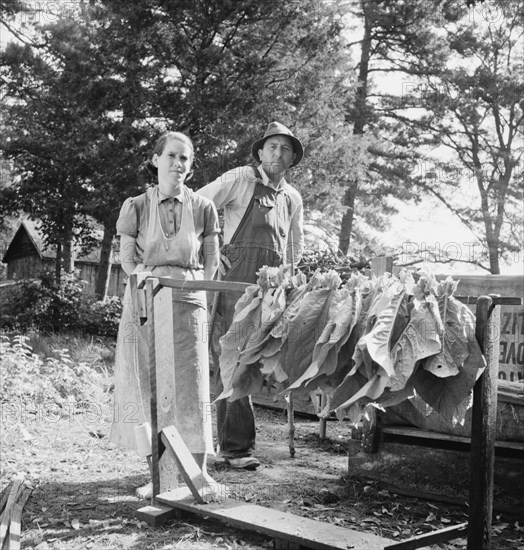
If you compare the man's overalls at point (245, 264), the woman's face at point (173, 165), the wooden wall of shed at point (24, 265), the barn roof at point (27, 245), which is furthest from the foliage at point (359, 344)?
the wooden wall of shed at point (24, 265)

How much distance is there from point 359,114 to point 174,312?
16154mm

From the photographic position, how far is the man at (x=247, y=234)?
16.7ft

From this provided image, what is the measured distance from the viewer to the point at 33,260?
30.9 metres

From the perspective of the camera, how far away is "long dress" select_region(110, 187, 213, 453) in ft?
13.5

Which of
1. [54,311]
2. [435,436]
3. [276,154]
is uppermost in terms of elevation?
[276,154]

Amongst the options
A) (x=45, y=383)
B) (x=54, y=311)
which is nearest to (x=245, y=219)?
(x=45, y=383)

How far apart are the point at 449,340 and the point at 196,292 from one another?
1.89 m

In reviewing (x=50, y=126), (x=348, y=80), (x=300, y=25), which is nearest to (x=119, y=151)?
(x=50, y=126)

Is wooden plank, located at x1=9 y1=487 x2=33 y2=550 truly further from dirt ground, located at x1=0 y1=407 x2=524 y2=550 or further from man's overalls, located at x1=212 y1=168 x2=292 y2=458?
man's overalls, located at x1=212 y1=168 x2=292 y2=458

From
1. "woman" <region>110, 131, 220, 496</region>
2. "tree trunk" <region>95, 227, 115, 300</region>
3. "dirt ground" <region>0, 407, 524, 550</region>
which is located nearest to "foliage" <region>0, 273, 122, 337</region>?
"tree trunk" <region>95, 227, 115, 300</region>

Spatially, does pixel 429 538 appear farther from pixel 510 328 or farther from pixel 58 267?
pixel 58 267

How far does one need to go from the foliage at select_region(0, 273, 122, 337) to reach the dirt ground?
29.8 feet

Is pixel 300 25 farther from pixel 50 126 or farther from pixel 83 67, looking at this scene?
pixel 50 126

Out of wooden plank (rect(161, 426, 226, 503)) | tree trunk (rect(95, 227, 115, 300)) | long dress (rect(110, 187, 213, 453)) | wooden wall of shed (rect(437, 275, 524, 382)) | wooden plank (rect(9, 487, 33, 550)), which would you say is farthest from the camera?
tree trunk (rect(95, 227, 115, 300))
